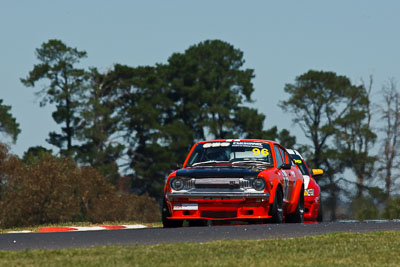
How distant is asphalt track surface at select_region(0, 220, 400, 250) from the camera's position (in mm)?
12711

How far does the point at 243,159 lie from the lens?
1753cm

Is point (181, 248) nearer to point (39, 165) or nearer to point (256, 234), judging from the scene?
point (256, 234)

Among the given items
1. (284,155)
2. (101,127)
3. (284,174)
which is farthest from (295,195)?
(101,127)

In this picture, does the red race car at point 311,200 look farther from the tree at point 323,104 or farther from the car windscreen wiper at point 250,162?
the tree at point 323,104

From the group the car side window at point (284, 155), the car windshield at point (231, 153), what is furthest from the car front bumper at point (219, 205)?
the car side window at point (284, 155)

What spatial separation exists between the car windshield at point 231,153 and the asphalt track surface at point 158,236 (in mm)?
1988

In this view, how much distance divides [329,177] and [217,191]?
6388 cm

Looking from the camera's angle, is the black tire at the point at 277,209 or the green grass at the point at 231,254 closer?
the green grass at the point at 231,254

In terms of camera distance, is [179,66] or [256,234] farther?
[179,66]

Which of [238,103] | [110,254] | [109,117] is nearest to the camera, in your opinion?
[110,254]

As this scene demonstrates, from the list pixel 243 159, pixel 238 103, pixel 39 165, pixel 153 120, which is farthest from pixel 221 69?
pixel 243 159

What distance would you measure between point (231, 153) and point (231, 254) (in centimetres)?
668

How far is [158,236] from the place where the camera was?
1374 centimetres

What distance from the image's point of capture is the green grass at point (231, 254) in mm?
10367
